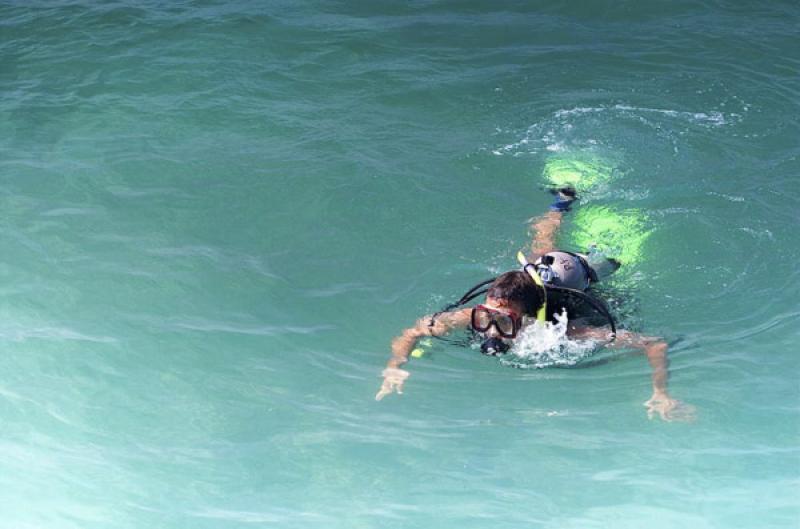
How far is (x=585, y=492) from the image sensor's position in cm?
507

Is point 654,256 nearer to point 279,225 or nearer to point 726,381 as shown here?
point 726,381

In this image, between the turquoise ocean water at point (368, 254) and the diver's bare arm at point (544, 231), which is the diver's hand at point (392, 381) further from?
the diver's bare arm at point (544, 231)

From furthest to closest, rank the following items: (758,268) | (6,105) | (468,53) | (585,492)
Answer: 1. (468,53)
2. (6,105)
3. (758,268)
4. (585,492)

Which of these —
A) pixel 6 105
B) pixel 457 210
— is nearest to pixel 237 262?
pixel 457 210

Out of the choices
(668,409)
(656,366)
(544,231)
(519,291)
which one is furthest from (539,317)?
(544,231)

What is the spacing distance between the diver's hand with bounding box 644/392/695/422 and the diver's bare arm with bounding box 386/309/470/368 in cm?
123

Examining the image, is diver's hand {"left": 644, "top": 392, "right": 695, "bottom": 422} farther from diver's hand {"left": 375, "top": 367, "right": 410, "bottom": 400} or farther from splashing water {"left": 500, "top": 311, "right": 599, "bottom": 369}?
diver's hand {"left": 375, "top": 367, "right": 410, "bottom": 400}

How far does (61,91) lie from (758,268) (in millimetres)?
6266

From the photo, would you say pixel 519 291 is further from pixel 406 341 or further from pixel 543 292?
pixel 406 341

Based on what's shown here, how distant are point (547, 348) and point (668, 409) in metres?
0.82

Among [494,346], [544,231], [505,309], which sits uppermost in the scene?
[544,231]

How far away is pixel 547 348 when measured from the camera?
605 cm

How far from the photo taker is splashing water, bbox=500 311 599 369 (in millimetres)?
5996

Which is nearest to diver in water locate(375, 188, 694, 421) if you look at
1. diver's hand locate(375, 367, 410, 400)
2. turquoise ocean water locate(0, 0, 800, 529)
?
diver's hand locate(375, 367, 410, 400)
